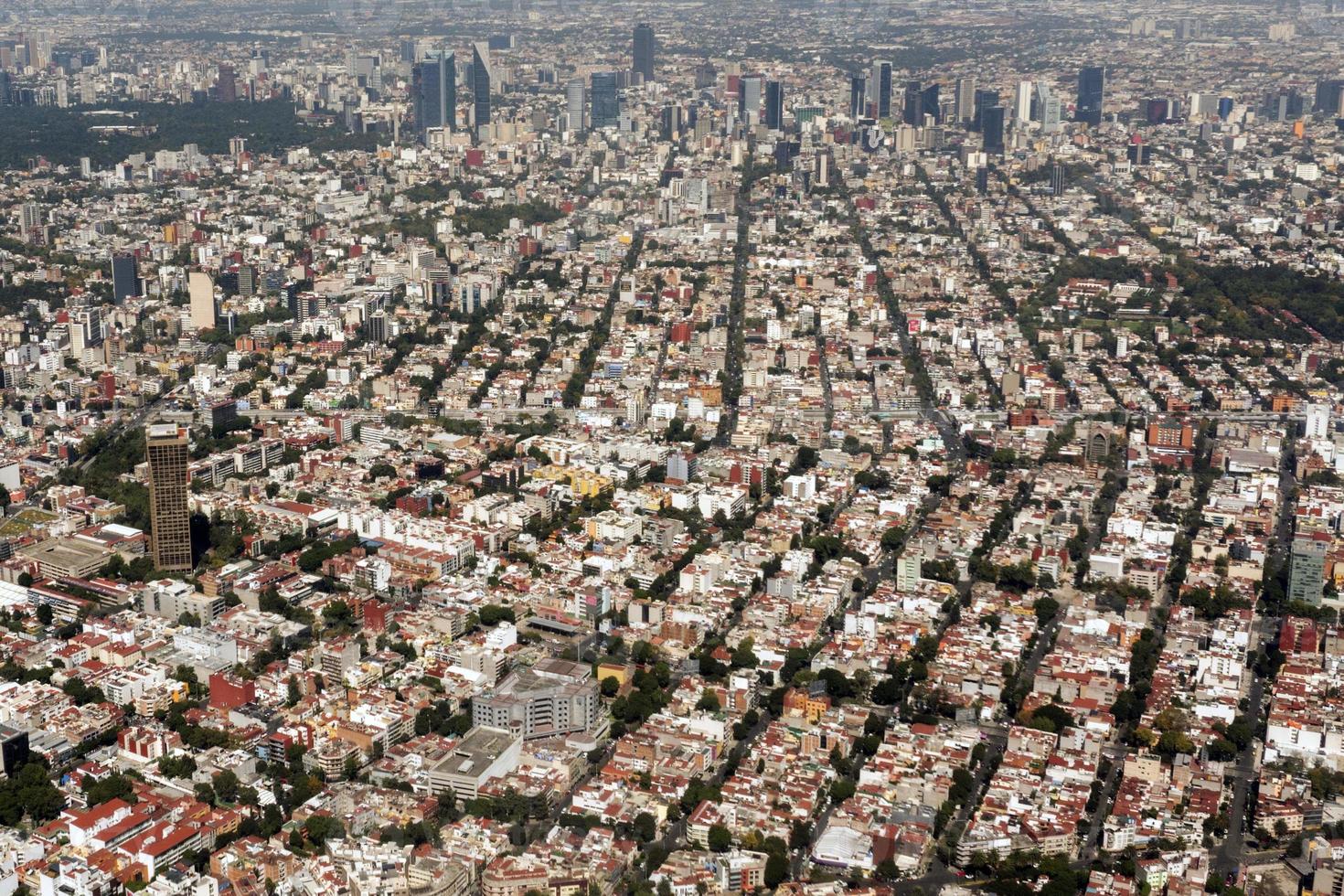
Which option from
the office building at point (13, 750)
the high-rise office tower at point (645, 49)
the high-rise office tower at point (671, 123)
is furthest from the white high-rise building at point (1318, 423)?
the high-rise office tower at point (645, 49)

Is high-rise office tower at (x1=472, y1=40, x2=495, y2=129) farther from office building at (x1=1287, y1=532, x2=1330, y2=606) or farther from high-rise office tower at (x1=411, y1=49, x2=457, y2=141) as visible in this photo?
office building at (x1=1287, y1=532, x2=1330, y2=606)

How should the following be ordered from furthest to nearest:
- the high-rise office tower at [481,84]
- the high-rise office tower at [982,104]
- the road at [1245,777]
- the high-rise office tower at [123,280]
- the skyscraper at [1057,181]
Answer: the high-rise office tower at [481,84] → the high-rise office tower at [982,104] → the skyscraper at [1057,181] → the high-rise office tower at [123,280] → the road at [1245,777]

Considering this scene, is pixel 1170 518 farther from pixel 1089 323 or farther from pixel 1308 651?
pixel 1089 323

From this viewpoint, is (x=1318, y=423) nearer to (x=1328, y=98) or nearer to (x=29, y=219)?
(x=29, y=219)

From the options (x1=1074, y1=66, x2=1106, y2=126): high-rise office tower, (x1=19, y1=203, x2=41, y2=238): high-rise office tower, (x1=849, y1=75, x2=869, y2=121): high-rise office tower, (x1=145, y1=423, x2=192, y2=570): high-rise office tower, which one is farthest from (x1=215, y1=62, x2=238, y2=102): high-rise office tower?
(x1=145, y1=423, x2=192, y2=570): high-rise office tower

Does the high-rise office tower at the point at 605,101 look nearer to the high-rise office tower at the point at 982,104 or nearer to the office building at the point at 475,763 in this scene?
the high-rise office tower at the point at 982,104

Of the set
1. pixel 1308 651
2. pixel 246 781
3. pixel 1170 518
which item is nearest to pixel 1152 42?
pixel 1170 518

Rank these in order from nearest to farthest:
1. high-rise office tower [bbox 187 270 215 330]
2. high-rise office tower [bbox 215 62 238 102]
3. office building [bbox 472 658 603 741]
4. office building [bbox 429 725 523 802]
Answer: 1. office building [bbox 429 725 523 802]
2. office building [bbox 472 658 603 741]
3. high-rise office tower [bbox 187 270 215 330]
4. high-rise office tower [bbox 215 62 238 102]
